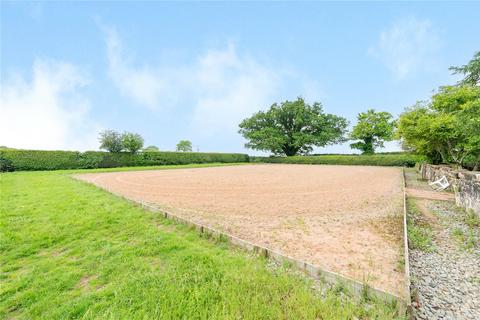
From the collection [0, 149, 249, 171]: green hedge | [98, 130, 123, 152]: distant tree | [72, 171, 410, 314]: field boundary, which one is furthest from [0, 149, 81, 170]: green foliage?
[72, 171, 410, 314]: field boundary

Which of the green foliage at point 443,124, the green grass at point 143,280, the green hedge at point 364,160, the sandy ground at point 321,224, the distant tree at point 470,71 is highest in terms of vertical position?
the distant tree at point 470,71

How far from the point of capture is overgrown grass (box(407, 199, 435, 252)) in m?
3.38

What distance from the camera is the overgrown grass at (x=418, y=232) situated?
3.38 m

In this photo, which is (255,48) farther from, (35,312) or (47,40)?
(35,312)

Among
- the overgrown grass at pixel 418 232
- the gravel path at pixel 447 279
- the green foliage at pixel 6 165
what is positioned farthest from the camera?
the green foliage at pixel 6 165

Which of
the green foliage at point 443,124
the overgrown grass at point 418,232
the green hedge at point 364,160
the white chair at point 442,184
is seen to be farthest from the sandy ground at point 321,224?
the green hedge at point 364,160

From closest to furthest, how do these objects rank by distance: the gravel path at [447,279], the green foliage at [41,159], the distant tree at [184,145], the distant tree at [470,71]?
1. the gravel path at [447,279]
2. the distant tree at [470,71]
3. the green foliage at [41,159]
4. the distant tree at [184,145]

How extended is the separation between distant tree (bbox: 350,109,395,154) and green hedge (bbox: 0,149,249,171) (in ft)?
90.2

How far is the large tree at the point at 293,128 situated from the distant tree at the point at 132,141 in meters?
19.9

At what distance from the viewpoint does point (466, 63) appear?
1280cm

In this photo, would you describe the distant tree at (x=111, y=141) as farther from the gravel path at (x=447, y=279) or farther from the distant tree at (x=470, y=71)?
the distant tree at (x=470, y=71)

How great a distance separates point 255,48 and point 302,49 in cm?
505

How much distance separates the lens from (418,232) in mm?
3957

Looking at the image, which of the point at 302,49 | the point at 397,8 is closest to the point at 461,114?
the point at 397,8
